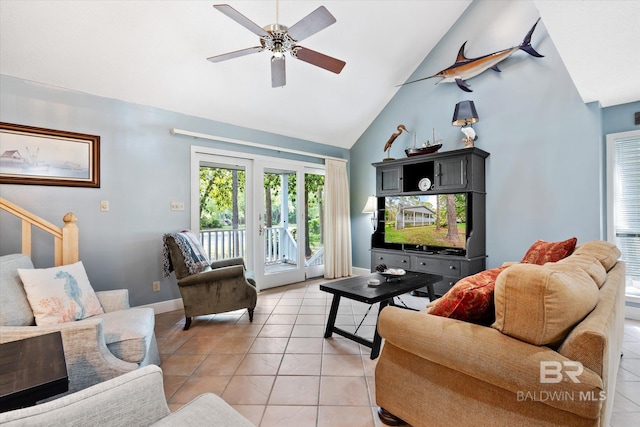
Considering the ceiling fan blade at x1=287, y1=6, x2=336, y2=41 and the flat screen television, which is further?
the flat screen television

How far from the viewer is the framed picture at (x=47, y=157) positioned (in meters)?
2.66

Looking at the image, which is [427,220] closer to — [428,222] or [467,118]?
[428,222]

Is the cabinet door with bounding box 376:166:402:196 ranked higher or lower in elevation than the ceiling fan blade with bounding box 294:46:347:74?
lower

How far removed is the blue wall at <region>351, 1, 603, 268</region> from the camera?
3.27 meters

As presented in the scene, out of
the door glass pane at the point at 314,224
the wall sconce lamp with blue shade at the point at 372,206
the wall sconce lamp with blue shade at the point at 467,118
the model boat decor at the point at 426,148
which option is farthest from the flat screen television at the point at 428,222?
the door glass pane at the point at 314,224

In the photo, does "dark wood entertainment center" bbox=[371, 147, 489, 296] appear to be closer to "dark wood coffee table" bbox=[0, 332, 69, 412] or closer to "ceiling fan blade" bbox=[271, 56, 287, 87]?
"ceiling fan blade" bbox=[271, 56, 287, 87]

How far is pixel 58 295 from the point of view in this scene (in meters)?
1.97

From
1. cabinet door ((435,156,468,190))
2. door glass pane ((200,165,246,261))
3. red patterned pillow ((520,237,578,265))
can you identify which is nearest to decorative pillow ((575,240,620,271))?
red patterned pillow ((520,237,578,265))

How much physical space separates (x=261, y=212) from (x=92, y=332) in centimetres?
294

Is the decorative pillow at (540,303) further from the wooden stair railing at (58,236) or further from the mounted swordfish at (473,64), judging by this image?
the mounted swordfish at (473,64)

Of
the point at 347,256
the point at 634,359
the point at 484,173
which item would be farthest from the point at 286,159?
the point at 634,359

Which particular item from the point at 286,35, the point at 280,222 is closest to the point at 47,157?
the point at 286,35

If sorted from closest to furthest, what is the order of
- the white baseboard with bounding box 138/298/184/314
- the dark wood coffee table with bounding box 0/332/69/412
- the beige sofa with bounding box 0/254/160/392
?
the dark wood coffee table with bounding box 0/332/69/412 → the beige sofa with bounding box 0/254/160/392 → the white baseboard with bounding box 138/298/184/314

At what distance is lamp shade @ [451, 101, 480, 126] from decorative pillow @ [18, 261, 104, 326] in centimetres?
438
